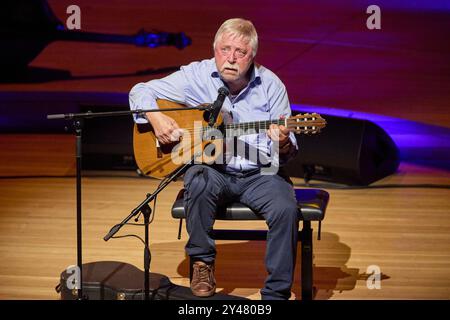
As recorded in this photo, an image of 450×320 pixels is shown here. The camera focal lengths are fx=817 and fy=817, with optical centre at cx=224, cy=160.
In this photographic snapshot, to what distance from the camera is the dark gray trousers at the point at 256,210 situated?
3660 millimetres

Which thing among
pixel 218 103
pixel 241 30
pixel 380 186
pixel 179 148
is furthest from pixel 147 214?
pixel 380 186

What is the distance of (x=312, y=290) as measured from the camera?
4020mm

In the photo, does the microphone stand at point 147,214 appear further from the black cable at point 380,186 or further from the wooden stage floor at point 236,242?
the black cable at point 380,186

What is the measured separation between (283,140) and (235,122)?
0.39 m

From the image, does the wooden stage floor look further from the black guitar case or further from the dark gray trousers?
the dark gray trousers

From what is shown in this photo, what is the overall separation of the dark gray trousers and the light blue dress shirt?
0.10 meters

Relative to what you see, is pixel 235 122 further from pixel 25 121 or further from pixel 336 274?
pixel 25 121

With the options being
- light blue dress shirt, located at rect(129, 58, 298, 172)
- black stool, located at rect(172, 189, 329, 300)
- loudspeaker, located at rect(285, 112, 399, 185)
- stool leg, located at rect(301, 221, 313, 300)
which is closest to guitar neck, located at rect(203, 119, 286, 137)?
light blue dress shirt, located at rect(129, 58, 298, 172)

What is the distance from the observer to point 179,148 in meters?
3.92

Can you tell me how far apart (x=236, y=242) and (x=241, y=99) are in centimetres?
119

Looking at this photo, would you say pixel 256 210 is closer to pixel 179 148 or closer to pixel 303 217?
pixel 303 217

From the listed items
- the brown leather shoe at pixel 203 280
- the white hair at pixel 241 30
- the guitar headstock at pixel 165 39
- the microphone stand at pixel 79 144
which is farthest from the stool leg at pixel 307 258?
the guitar headstock at pixel 165 39

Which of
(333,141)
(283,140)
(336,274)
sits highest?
(283,140)
